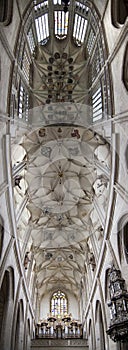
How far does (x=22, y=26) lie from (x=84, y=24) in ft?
14.7

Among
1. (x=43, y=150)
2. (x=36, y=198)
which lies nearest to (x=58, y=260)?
(x=36, y=198)

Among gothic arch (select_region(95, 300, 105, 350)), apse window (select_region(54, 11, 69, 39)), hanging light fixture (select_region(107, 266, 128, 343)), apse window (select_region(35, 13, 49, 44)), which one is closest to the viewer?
hanging light fixture (select_region(107, 266, 128, 343))

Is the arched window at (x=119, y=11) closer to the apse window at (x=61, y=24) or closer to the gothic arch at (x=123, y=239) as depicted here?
the apse window at (x=61, y=24)

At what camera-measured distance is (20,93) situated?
55.5 ft

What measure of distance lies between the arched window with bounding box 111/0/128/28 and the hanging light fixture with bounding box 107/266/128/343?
948 cm

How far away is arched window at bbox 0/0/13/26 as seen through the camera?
13.0m

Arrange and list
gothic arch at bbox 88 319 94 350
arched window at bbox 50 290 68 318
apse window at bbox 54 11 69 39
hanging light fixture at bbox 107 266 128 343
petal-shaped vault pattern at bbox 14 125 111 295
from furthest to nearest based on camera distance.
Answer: arched window at bbox 50 290 68 318 < gothic arch at bbox 88 319 94 350 < apse window at bbox 54 11 69 39 < petal-shaped vault pattern at bbox 14 125 111 295 < hanging light fixture at bbox 107 266 128 343

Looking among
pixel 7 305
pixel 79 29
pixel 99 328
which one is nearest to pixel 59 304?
pixel 99 328

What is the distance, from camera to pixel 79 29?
18.8 meters

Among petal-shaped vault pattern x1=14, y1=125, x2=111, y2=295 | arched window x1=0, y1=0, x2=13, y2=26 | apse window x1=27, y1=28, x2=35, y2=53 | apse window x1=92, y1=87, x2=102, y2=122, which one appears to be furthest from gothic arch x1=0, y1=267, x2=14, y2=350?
apse window x1=27, y1=28, x2=35, y2=53

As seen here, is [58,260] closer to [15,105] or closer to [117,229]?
[117,229]

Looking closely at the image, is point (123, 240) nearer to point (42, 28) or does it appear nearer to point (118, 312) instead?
point (118, 312)

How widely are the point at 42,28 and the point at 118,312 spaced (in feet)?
45.6

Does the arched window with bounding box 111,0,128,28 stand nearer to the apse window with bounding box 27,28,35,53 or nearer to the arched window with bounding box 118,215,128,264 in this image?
the apse window with bounding box 27,28,35,53
